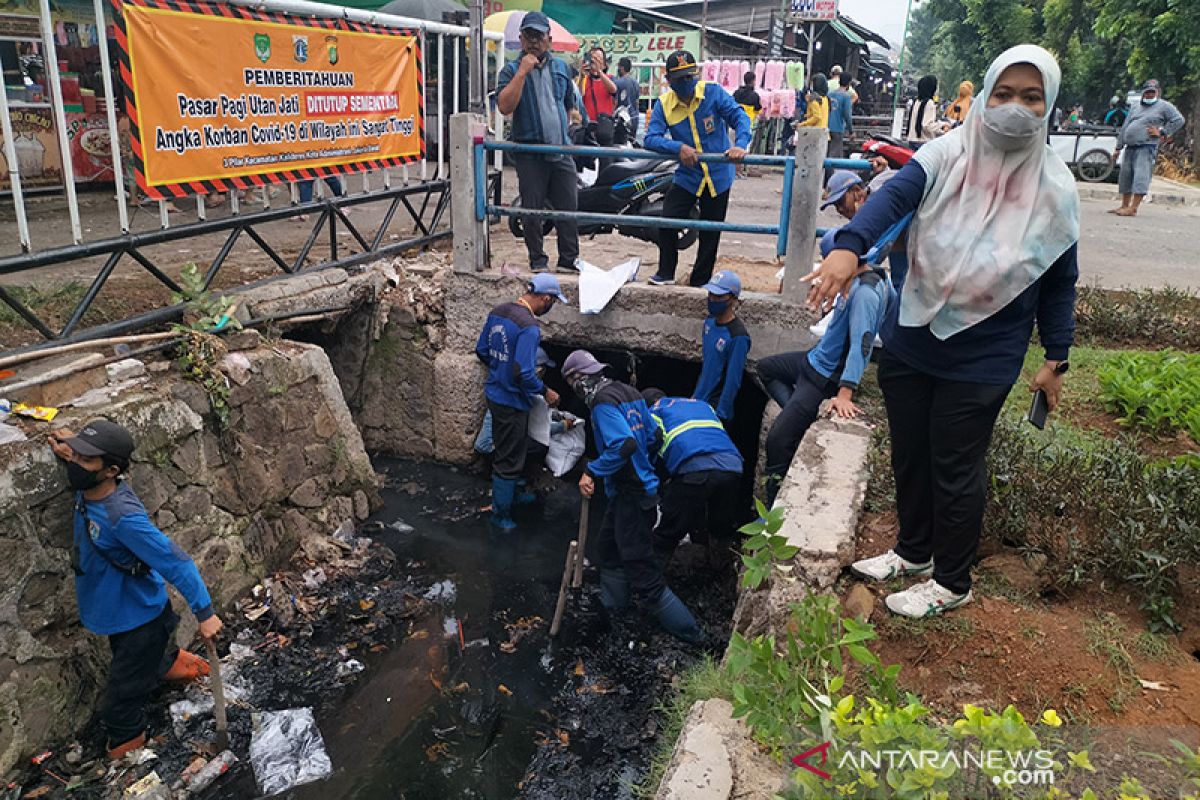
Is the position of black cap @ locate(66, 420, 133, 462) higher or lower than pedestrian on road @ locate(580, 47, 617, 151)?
lower

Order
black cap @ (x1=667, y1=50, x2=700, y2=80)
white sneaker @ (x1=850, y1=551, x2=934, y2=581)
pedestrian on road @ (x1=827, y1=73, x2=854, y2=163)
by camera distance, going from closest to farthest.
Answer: white sneaker @ (x1=850, y1=551, x2=934, y2=581) → black cap @ (x1=667, y1=50, x2=700, y2=80) → pedestrian on road @ (x1=827, y1=73, x2=854, y2=163)

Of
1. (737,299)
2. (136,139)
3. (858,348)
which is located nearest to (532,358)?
(737,299)

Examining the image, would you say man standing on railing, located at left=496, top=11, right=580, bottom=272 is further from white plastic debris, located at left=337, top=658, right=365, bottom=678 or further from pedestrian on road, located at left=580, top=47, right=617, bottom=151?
pedestrian on road, located at left=580, top=47, right=617, bottom=151

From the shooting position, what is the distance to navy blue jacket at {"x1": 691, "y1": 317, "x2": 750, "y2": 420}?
5.41m

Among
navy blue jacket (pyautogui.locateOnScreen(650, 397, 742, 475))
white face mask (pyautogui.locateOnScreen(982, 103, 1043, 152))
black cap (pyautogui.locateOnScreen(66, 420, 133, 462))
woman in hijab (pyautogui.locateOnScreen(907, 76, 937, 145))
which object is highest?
woman in hijab (pyautogui.locateOnScreen(907, 76, 937, 145))

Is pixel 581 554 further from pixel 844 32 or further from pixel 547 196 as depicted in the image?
pixel 844 32

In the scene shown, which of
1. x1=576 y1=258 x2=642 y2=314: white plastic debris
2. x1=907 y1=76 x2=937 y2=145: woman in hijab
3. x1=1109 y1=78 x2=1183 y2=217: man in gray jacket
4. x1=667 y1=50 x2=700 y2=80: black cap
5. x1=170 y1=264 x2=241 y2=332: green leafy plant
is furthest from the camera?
x1=1109 y1=78 x2=1183 y2=217: man in gray jacket

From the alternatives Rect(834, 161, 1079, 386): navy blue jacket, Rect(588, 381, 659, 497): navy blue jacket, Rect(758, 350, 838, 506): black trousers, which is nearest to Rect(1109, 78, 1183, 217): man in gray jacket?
Rect(758, 350, 838, 506): black trousers

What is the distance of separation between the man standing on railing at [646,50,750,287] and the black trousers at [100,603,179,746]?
3.94m

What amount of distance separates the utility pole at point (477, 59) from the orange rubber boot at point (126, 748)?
4.98 m

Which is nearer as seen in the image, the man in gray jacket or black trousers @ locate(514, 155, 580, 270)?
black trousers @ locate(514, 155, 580, 270)

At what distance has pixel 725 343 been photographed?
17.7ft

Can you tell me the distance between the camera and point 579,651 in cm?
456

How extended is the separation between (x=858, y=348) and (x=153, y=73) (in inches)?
162
